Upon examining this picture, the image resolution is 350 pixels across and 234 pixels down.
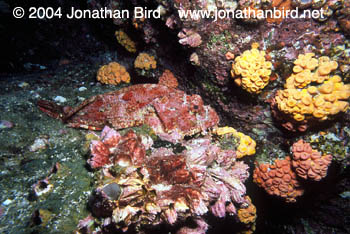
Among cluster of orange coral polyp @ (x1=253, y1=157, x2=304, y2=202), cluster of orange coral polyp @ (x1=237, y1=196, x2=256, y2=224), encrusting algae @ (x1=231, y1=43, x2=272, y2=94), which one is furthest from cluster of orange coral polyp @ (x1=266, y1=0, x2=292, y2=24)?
cluster of orange coral polyp @ (x1=237, y1=196, x2=256, y2=224)

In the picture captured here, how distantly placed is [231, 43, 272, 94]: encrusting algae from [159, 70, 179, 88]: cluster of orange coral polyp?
188 centimetres

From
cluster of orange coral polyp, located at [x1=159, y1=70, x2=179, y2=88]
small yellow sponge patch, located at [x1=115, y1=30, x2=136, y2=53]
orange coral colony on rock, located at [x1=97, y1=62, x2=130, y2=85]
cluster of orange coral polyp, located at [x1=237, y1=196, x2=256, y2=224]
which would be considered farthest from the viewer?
small yellow sponge patch, located at [x1=115, y1=30, x2=136, y2=53]

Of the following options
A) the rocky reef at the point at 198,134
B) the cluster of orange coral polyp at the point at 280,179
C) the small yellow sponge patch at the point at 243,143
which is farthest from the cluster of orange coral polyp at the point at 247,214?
the small yellow sponge patch at the point at 243,143

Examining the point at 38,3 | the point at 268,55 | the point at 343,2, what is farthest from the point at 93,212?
the point at 38,3

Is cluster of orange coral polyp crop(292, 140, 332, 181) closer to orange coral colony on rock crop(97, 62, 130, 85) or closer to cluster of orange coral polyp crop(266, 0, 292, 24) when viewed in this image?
cluster of orange coral polyp crop(266, 0, 292, 24)

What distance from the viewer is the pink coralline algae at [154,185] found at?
223 centimetres

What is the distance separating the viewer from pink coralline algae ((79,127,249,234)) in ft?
7.30

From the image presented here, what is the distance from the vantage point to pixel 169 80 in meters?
5.03

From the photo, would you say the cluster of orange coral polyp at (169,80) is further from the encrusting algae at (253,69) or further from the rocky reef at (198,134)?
the encrusting algae at (253,69)

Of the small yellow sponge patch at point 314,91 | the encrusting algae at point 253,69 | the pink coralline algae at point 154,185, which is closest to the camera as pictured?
the pink coralline algae at point 154,185

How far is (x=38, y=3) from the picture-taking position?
21.2ft

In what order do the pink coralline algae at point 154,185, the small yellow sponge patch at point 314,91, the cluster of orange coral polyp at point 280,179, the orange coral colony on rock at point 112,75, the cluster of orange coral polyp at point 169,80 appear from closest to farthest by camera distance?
the pink coralline algae at point 154,185, the small yellow sponge patch at point 314,91, the cluster of orange coral polyp at point 280,179, the cluster of orange coral polyp at point 169,80, the orange coral colony on rock at point 112,75

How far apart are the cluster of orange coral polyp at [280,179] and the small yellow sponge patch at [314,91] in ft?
3.53

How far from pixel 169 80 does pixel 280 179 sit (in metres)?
3.30
